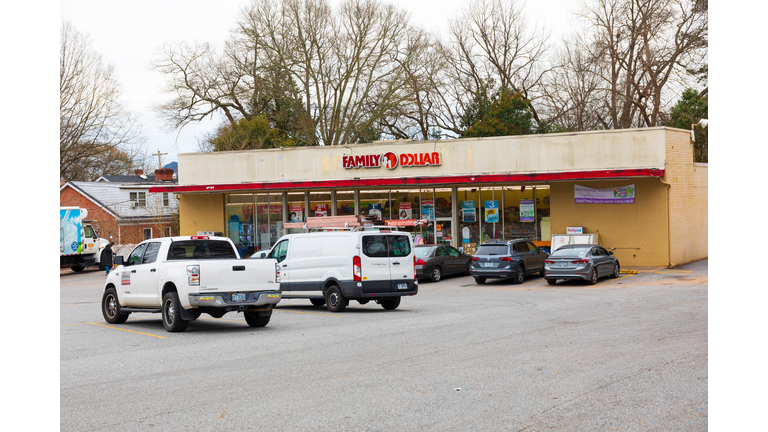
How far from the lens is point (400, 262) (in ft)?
56.7

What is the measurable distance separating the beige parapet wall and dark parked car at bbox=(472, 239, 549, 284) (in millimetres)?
5457

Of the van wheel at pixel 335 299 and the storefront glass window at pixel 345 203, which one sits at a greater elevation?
the storefront glass window at pixel 345 203

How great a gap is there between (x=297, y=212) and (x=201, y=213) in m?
5.19

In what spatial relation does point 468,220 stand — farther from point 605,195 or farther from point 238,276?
point 238,276

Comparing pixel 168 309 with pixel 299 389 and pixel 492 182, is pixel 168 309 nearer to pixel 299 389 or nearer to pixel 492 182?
pixel 299 389

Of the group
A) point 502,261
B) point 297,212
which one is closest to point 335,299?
point 502,261

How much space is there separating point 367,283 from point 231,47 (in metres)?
33.7

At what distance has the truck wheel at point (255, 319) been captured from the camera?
556 inches

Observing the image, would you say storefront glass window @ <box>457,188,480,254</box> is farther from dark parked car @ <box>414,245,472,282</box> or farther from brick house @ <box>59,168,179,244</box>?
brick house @ <box>59,168,179,244</box>

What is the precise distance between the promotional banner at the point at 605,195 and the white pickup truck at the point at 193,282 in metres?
18.6

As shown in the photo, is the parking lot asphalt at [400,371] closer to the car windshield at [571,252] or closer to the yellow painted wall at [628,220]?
the car windshield at [571,252]

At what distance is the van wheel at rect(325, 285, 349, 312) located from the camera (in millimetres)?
16797

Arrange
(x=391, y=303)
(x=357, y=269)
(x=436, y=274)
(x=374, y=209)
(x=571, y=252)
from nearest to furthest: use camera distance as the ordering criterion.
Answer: (x=357, y=269) → (x=391, y=303) → (x=571, y=252) → (x=436, y=274) → (x=374, y=209)

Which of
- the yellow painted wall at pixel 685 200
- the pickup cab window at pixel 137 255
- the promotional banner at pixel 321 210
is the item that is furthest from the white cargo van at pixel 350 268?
the promotional banner at pixel 321 210
